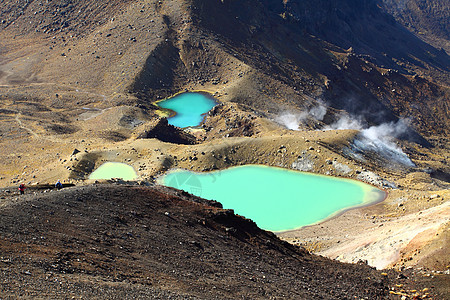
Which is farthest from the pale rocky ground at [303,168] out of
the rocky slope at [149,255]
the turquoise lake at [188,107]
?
the turquoise lake at [188,107]

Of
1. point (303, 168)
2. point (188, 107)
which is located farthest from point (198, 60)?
point (303, 168)

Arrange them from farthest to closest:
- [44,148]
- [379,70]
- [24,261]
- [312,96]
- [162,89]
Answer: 1. [379,70]
2. [312,96]
3. [162,89]
4. [44,148]
5. [24,261]

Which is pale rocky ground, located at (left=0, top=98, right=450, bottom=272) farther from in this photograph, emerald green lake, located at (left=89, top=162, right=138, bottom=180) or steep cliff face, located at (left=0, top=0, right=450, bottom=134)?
steep cliff face, located at (left=0, top=0, right=450, bottom=134)

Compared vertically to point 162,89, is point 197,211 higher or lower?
lower

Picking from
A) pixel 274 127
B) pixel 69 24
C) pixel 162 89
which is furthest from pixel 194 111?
pixel 69 24

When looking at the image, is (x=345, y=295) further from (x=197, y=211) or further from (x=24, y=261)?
(x=24, y=261)

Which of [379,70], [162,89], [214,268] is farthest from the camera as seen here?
[379,70]

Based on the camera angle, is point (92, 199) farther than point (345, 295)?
Yes
